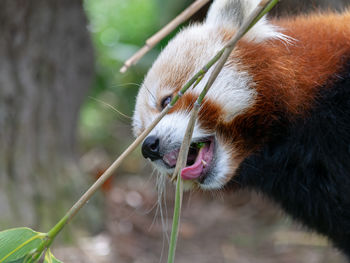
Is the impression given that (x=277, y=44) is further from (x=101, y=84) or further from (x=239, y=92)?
(x=101, y=84)

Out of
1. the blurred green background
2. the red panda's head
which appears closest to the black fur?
the red panda's head

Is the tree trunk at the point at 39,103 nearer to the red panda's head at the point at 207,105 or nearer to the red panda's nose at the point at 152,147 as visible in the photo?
the red panda's head at the point at 207,105

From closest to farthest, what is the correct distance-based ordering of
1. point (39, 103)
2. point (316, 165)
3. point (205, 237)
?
point (316, 165)
point (39, 103)
point (205, 237)

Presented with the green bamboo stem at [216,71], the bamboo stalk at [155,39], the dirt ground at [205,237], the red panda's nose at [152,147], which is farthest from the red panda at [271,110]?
the dirt ground at [205,237]

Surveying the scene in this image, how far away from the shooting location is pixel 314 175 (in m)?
2.38

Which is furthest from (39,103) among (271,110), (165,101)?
(271,110)

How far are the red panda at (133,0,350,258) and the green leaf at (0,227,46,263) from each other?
31.4 inches

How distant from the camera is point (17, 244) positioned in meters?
1.58

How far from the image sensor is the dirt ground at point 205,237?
14.0 feet

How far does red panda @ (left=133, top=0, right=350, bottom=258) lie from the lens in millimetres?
2240

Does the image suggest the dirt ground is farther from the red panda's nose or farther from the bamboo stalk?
the bamboo stalk

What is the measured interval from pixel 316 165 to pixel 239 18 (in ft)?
2.61

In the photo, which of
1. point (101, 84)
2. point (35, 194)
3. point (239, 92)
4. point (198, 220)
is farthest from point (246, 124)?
point (101, 84)

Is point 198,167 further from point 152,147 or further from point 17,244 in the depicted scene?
point 17,244
